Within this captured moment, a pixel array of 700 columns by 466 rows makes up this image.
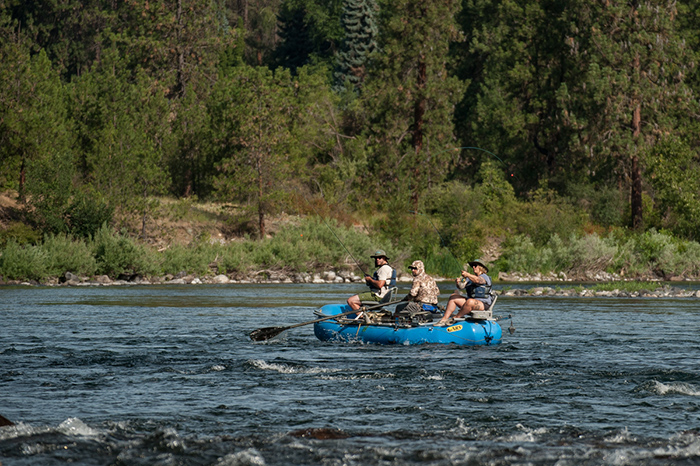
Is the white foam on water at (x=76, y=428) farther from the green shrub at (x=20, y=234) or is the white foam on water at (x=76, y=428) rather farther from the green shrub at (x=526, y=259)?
the green shrub at (x=526, y=259)

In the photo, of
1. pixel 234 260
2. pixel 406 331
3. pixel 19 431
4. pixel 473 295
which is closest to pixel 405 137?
pixel 234 260

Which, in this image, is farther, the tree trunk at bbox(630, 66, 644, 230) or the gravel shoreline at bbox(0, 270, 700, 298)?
the tree trunk at bbox(630, 66, 644, 230)

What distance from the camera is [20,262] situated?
33.7m

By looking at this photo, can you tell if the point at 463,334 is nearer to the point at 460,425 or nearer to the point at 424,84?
the point at 460,425

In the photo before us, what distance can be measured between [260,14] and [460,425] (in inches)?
3385

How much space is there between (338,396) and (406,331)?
525 cm

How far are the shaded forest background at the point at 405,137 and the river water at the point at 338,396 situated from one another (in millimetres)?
19763

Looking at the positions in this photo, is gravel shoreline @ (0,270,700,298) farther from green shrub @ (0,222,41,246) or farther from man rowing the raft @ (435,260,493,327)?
man rowing the raft @ (435,260,493,327)

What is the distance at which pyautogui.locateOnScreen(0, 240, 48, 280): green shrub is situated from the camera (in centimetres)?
3364

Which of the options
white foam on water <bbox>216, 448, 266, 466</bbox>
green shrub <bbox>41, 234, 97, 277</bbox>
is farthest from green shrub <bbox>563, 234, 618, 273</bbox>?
white foam on water <bbox>216, 448, 266, 466</bbox>

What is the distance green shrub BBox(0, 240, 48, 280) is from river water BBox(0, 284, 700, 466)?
12.8 m

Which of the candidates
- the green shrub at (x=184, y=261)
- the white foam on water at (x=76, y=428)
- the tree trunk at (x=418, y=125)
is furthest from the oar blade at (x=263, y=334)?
the tree trunk at (x=418, y=125)

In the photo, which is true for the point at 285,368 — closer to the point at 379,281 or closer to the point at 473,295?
the point at 379,281

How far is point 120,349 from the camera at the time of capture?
1630 cm
